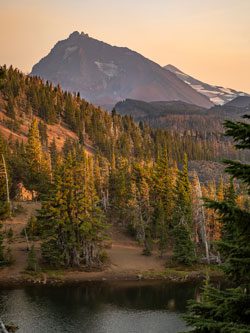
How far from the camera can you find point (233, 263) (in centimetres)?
1162

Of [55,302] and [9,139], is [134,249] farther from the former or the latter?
[9,139]

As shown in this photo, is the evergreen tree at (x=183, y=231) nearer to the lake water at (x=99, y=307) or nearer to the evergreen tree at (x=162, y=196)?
the evergreen tree at (x=162, y=196)

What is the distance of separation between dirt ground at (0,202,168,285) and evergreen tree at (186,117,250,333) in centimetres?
5267

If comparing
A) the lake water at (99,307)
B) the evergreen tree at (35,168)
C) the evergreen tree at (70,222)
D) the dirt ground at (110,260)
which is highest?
the evergreen tree at (35,168)

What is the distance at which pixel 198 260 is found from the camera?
74.2 meters

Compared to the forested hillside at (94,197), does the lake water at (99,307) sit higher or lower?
lower

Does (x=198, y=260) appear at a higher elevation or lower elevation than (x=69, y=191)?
lower

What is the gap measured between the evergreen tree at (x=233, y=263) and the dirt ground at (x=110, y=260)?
173 ft

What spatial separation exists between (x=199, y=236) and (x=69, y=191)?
31724 mm

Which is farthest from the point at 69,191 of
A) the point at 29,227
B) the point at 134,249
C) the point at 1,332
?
the point at 1,332

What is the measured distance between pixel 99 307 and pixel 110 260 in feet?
68.0

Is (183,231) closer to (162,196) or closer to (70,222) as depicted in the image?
(162,196)

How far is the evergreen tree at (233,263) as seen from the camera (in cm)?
1075

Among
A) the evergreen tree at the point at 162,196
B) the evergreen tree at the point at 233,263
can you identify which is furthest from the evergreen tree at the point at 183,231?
the evergreen tree at the point at 233,263
